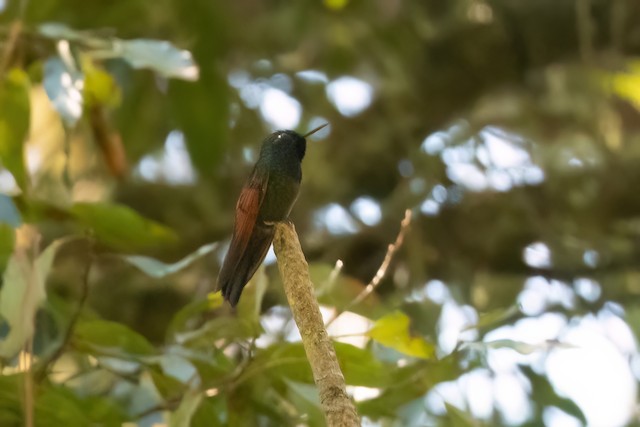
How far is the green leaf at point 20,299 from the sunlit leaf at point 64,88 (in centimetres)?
24

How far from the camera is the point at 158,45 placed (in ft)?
4.49

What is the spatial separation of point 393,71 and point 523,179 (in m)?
0.43

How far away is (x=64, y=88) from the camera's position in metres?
1.32

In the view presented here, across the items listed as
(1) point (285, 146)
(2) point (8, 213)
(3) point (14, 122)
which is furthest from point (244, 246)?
(3) point (14, 122)

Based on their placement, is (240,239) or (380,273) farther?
(380,273)

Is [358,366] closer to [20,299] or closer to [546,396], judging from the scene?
[20,299]

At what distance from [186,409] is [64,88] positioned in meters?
0.52

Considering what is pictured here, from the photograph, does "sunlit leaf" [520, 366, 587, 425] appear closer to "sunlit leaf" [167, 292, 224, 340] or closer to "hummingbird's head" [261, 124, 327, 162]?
"sunlit leaf" [167, 292, 224, 340]

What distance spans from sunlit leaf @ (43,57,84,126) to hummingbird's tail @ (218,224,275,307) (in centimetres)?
49

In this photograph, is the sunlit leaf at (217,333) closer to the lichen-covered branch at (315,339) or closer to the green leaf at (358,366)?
the green leaf at (358,366)

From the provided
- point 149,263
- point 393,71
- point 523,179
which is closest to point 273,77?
point 393,71

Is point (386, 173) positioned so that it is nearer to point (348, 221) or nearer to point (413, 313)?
point (348, 221)

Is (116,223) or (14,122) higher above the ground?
(14,122)

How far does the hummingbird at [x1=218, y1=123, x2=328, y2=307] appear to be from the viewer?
0.89 m
